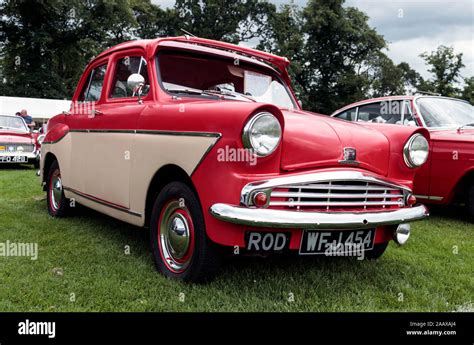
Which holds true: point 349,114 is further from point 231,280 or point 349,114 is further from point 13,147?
point 13,147

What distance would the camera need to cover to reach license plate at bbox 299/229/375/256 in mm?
2672

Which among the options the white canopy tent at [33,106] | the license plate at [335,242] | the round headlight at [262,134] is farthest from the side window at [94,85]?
the white canopy tent at [33,106]

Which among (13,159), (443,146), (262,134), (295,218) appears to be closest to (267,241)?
(295,218)

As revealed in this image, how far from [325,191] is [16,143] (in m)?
10.4

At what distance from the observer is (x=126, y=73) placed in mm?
3891

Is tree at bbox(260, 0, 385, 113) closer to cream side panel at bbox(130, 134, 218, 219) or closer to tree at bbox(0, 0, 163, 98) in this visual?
tree at bbox(0, 0, 163, 98)

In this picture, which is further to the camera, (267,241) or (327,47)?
(327,47)

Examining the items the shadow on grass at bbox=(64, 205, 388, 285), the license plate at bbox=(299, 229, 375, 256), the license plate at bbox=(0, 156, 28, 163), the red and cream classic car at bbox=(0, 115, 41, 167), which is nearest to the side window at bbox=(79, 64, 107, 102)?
the shadow on grass at bbox=(64, 205, 388, 285)

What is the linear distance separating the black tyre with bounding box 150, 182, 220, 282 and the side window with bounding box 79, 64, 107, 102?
1.76 metres

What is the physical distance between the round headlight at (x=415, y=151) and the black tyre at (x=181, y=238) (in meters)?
1.55

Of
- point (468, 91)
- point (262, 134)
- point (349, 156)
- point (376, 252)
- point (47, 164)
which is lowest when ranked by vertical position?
point (376, 252)

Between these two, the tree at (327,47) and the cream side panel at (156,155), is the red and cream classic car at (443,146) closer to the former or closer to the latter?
the cream side panel at (156,155)

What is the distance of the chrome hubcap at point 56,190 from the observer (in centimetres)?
493
